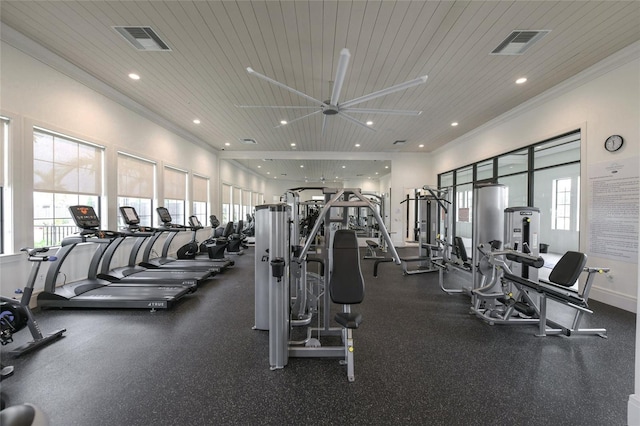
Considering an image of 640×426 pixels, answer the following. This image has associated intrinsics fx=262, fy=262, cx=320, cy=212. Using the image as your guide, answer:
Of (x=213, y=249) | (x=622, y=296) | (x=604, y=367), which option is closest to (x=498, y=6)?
(x=604, y=367)

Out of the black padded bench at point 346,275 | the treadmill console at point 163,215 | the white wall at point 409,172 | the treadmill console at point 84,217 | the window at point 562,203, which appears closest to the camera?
the black padded bench at point 346,275

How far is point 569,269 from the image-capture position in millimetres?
2803

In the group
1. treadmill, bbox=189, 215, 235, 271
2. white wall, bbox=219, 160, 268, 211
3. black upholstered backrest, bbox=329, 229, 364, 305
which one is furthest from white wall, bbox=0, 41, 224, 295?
white wall, bbox=219, 160, 268, 211

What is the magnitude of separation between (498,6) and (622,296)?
4.09 metres

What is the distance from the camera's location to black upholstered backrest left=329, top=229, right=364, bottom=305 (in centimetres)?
226

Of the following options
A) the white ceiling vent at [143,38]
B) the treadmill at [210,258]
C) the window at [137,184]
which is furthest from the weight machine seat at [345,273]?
the window at [137,184]

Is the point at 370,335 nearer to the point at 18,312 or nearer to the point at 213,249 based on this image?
the point at 18,312

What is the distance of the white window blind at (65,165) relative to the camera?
3.74 metres

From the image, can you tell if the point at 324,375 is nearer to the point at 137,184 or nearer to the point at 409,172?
the point at 137,184

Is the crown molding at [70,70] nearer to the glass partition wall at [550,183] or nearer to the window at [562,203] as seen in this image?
the glass partition wall at [550,183]

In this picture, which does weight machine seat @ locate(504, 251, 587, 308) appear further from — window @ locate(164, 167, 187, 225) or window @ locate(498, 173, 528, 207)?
window @ locate(164, 167, 187, 225)

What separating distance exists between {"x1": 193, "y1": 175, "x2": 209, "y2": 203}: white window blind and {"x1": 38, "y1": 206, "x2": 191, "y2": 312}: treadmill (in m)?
4.48

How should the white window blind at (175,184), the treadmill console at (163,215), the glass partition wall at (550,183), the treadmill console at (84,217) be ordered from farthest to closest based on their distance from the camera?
the white window blind at (175,184) → the treadmill console at (163,215) → the glass partition wall at (550,183) → the treadmill console at (84,217)

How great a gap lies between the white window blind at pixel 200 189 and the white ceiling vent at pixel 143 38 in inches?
200
